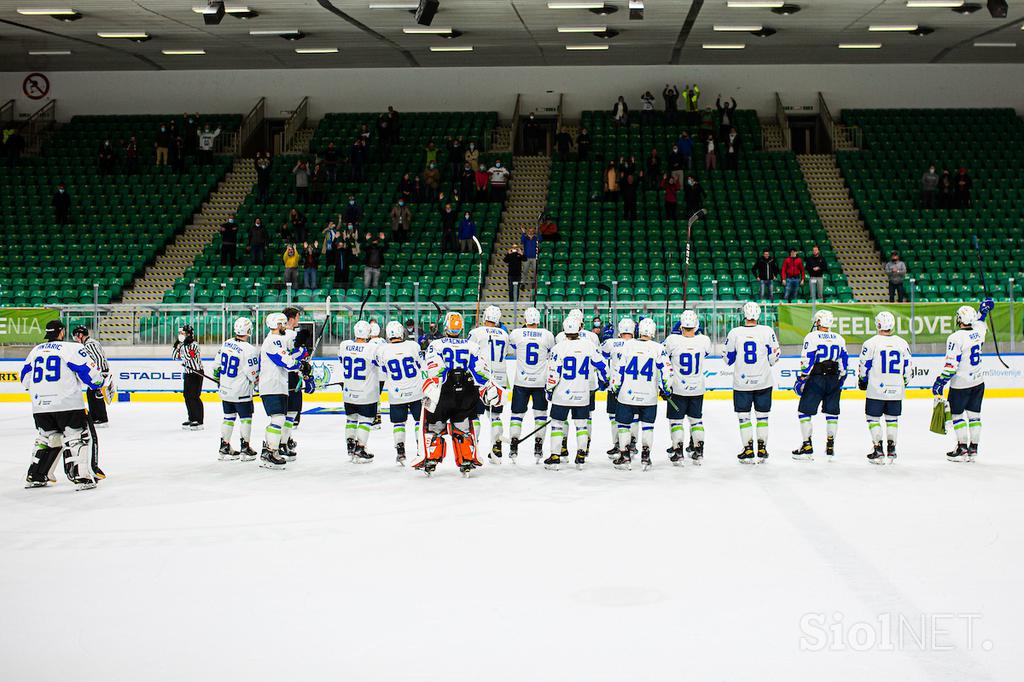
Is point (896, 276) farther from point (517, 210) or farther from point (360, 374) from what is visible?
point (360, 374)

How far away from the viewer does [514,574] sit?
21.0ft

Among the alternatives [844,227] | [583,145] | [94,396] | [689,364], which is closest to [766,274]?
[844,227]

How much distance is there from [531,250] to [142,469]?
14165 millimetres

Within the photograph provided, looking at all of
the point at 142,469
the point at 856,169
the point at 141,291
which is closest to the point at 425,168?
the point at 141,291

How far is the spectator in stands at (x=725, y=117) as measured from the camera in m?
29.9

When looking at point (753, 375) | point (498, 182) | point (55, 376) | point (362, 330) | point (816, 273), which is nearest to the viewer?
point (55, 376)

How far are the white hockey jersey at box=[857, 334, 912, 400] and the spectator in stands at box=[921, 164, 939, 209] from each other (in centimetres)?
1761

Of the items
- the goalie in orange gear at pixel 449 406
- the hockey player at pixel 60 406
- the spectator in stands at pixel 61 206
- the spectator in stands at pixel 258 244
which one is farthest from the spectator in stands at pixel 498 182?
the hockey player at pixel 60 406

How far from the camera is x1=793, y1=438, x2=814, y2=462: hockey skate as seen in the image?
11.8m

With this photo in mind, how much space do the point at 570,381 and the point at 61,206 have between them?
21.8 m

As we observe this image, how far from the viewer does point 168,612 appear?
561 centimetres

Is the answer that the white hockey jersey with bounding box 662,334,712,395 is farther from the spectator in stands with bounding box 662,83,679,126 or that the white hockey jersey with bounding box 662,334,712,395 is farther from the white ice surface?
the spectator in stands with bounding box 662,83,679,126

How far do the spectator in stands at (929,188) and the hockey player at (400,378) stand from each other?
67.2 ft

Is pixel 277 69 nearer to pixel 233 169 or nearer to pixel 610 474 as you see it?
pixel 233 169
